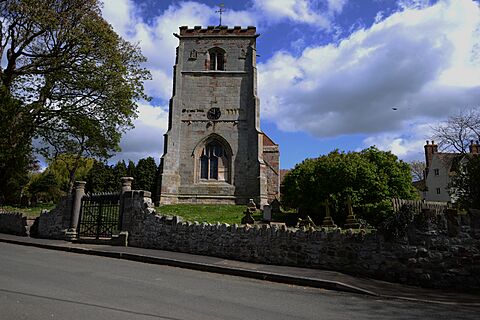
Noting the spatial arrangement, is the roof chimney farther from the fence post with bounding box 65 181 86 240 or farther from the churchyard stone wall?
the fence post with bounding box 65 181 86 240

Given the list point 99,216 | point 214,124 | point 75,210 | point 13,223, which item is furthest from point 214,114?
point 13,223

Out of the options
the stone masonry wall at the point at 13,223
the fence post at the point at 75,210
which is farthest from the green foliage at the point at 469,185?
the stone masonry wall at the point at 13,223

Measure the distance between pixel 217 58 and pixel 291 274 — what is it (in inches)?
1006

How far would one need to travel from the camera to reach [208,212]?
A: 76.4ft

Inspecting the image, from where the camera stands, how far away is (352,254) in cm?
934

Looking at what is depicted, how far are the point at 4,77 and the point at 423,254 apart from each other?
22.2 meters

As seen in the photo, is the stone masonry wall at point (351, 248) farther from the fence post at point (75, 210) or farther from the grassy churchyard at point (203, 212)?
the grassy churchyard at point (203, 212)

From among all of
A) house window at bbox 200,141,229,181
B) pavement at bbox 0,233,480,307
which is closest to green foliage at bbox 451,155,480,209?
pavement at bbox 0,233,480,307

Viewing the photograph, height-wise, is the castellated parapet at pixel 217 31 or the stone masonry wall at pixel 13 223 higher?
the castellated parapet at pixel 217 31

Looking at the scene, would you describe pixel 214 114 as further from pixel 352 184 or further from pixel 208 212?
pixel 352 184

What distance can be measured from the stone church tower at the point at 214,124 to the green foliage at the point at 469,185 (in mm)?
16735

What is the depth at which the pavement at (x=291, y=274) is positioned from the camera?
291 inches

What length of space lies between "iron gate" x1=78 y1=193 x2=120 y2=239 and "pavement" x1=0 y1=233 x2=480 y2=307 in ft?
5.26

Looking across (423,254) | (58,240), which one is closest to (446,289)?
(423,254)
